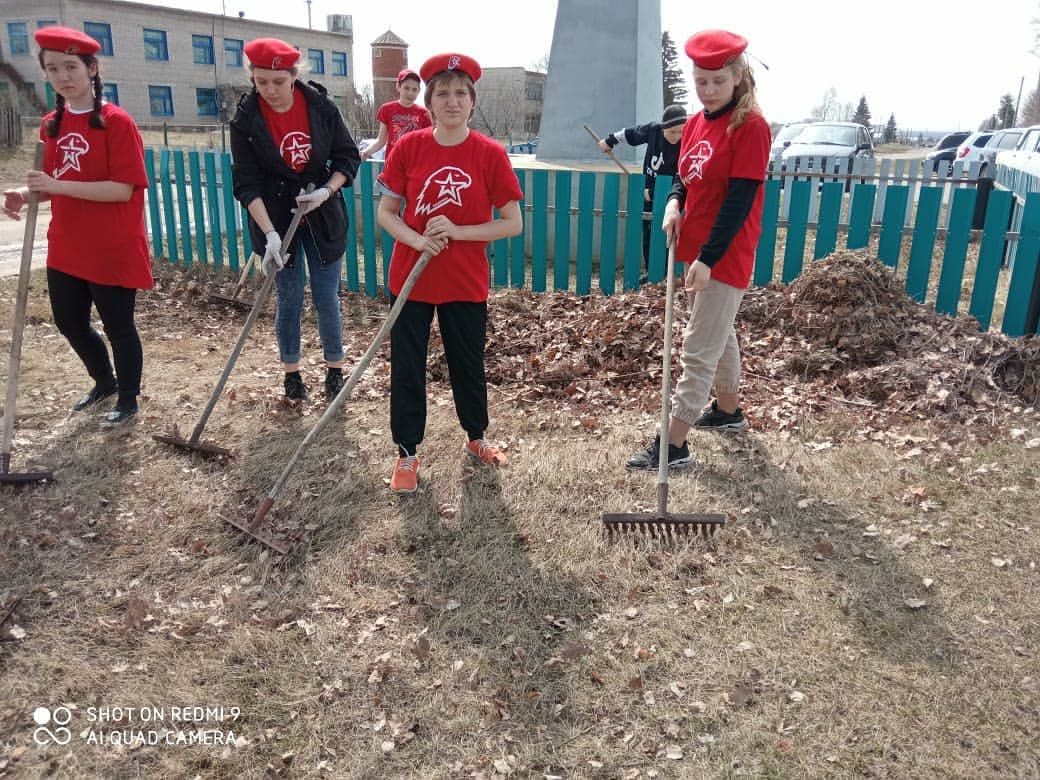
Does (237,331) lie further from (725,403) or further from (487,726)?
(487,726)

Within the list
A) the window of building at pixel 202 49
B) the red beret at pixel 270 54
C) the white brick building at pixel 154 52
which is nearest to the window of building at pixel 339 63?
the white brick building at pixel 154 52

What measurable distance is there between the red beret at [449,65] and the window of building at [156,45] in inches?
1685

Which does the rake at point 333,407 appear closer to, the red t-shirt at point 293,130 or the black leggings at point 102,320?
the red t-shirt at point 293,130

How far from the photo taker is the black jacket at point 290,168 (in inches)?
158

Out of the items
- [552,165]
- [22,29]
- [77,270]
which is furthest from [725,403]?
[22,29]

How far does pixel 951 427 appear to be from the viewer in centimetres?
436

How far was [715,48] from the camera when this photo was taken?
10.2 feet

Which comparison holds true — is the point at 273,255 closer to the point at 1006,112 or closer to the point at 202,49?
the point at 202,49

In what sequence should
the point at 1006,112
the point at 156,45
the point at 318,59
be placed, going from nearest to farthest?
the point at 156,45 < the point at 318,59 < the point at 1006,112

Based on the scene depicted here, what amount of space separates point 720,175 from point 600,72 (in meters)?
7.23

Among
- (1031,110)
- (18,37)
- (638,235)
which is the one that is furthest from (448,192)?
(1031,110)

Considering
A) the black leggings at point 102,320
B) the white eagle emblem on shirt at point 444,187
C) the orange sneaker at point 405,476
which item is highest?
the white eagle emblem on shirt at point 444,187

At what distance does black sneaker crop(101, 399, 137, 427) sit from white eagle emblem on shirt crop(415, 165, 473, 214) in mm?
2364

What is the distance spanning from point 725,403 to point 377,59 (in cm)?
2829
